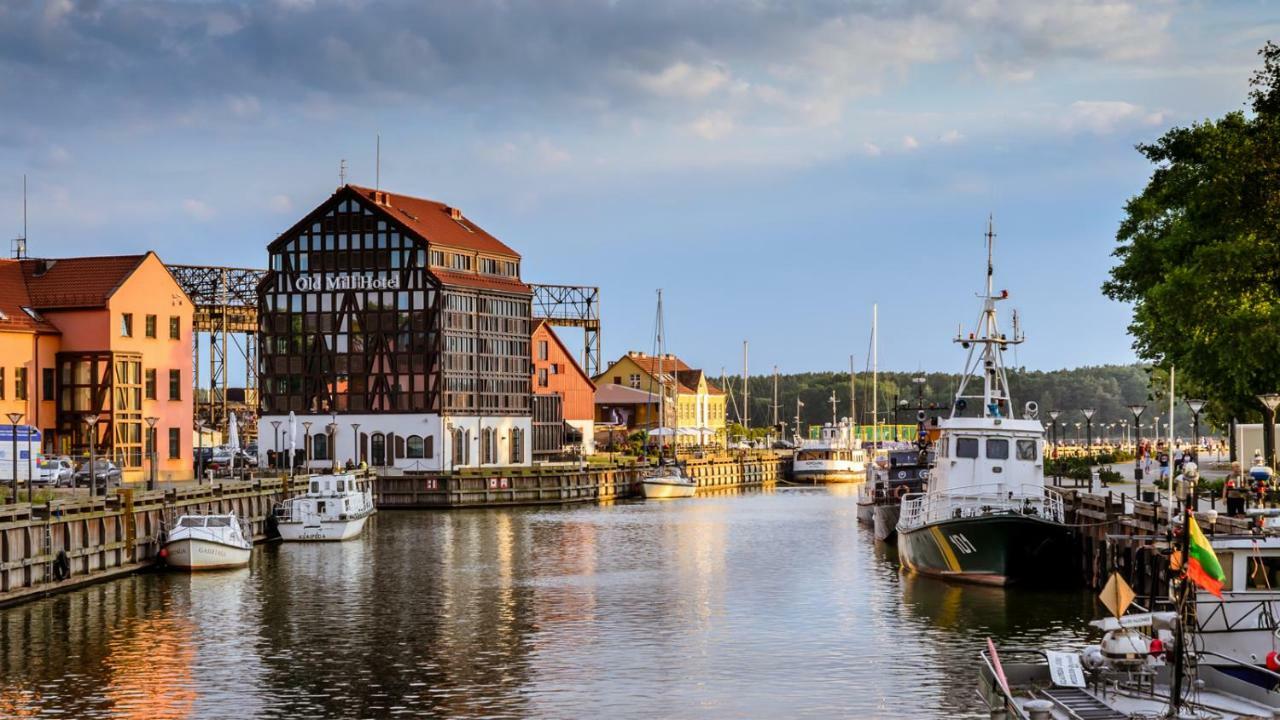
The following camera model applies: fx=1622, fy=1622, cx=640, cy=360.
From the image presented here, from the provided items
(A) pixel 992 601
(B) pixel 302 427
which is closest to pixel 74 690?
(A) pixel 992 601

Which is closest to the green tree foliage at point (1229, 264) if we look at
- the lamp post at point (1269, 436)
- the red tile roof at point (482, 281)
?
the lamp post at point (1269, 436)

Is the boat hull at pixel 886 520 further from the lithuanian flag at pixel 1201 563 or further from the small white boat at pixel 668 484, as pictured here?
the small white boat at pixel 668 484

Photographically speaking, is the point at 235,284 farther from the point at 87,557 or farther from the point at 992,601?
the point at 992,601

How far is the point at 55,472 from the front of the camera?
83.6 meters

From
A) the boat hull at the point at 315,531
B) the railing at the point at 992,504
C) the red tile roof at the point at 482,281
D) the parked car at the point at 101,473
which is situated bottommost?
the boat hull at the point at 315,531

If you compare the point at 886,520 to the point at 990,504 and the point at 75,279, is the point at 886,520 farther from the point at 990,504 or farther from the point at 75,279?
the point at 75,279

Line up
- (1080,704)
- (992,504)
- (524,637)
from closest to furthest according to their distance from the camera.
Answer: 1. (1080,704)
2. (524,637)
3. (992,504)

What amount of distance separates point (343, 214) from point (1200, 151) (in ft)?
272

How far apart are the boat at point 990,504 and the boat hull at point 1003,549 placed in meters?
0.04

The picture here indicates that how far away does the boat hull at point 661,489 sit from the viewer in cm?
13762

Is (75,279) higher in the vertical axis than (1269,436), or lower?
higher

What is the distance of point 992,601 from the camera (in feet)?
184

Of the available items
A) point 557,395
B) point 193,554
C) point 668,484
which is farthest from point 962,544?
point 557,395

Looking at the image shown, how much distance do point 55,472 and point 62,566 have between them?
82.5ft
